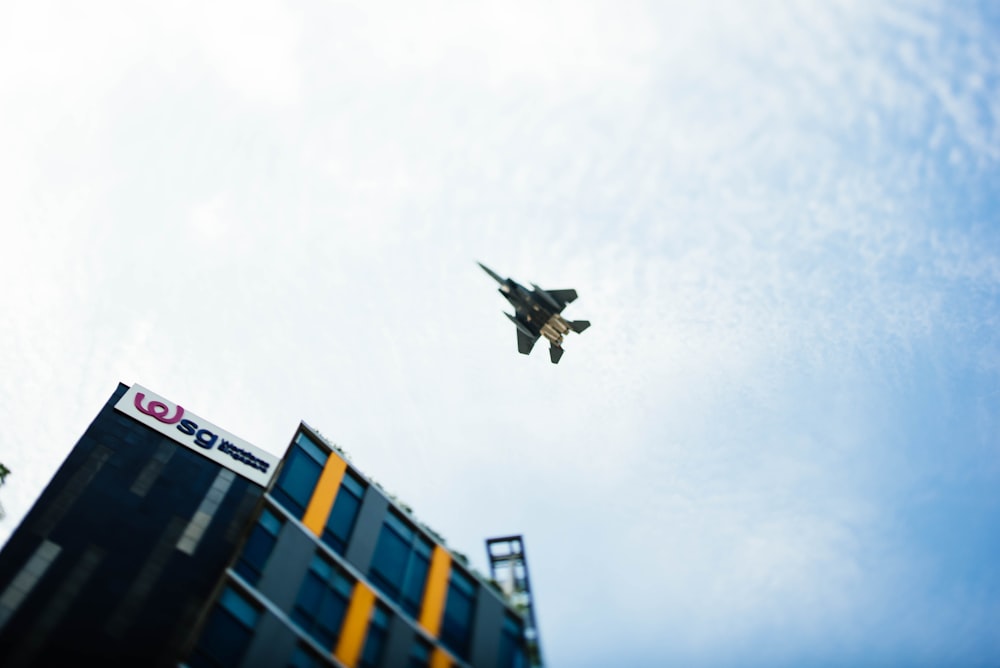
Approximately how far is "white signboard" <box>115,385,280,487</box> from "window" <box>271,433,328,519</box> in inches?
95.1

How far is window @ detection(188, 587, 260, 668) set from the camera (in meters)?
22.0

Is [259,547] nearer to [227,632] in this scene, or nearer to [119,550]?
[227,632]

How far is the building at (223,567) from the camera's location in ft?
72.8

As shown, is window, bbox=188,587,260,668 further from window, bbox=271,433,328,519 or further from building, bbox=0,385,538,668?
window, bbox=271,433,328,519

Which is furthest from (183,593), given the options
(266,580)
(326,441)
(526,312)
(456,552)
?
(526,312)

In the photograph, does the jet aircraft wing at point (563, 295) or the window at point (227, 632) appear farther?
the jet aircraft wing at point (563, 295)

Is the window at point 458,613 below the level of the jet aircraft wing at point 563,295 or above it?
below

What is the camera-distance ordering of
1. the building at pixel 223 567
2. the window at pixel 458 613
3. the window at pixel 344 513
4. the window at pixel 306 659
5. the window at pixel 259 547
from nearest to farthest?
1. the building at pixel 223 567
2. the window at pixel 306 659
3. the window at pixel 259 547
4. the window at pixel 458 613
5. the window at pixel 344 513

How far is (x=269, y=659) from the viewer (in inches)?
869

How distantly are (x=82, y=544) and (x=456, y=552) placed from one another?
50.3ft

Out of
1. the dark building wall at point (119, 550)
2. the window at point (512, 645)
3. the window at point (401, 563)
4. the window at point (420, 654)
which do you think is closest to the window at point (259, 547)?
the dark building wall at point (119, 550)

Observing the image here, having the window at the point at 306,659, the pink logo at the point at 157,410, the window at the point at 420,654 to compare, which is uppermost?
the pink logo at the point at 157,410

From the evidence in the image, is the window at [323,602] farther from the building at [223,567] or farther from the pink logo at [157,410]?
the pink logo at [157,410]

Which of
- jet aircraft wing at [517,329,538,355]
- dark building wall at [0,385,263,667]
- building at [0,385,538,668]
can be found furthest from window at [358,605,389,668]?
jet aircraft wing at [517,329,538,355]
